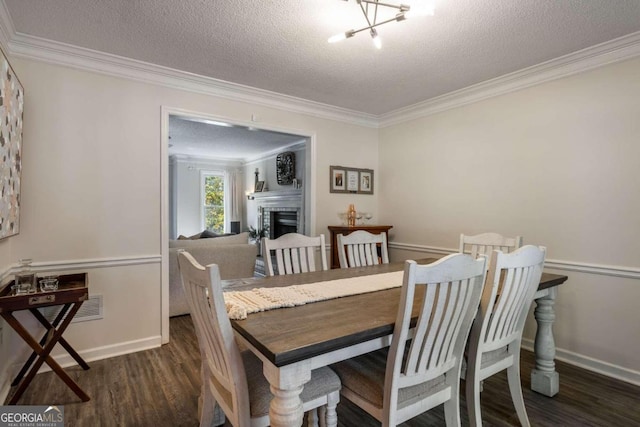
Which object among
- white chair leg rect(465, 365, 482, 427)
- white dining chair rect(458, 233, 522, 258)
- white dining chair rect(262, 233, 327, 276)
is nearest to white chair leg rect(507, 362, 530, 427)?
white chair leg rect(465, 365, 482, 427)

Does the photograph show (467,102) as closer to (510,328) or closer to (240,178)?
(510,328)

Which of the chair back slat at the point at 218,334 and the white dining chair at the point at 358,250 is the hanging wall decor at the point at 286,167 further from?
the chair back slat at the point at 218,334

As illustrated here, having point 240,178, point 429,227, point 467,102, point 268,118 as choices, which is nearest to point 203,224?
point 240,178

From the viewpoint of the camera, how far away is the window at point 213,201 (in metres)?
7.71

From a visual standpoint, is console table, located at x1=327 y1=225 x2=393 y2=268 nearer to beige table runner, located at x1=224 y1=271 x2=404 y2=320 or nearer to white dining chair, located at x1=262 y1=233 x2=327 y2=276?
white dining chair, located at x1=262 y1=233 x2=327 y2=276

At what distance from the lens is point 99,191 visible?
2.68 m

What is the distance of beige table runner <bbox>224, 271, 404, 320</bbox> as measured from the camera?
4.98 ft

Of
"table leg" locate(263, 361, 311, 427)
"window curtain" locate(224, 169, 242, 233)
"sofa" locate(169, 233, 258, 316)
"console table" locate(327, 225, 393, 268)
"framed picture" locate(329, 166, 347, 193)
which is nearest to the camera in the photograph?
"table leg" locate(263, 361, 311, 427)

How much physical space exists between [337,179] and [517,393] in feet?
9.13

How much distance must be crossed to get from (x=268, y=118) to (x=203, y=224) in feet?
15.7

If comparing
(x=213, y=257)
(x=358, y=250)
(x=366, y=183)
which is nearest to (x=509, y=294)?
(x=358, y=250)

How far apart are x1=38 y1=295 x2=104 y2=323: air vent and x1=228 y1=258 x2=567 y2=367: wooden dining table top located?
157 centimetres

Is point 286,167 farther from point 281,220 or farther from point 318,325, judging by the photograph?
point 318,325

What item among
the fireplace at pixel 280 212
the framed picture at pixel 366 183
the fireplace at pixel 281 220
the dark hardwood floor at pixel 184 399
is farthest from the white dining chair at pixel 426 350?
the fireplace at pixel 281 220
